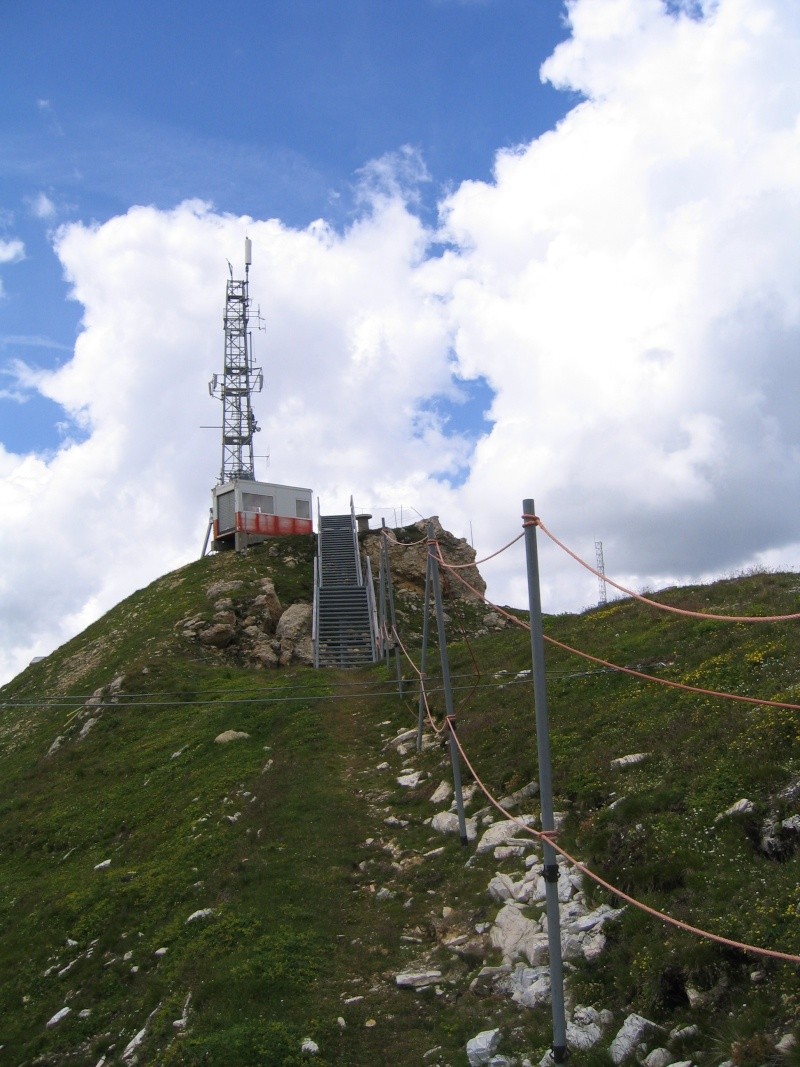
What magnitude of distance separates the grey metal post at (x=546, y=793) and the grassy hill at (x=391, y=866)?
0.46 m

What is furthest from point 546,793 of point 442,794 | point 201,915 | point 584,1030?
point 442,794

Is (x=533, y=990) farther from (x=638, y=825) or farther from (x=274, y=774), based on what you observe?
(x=274, y=774)

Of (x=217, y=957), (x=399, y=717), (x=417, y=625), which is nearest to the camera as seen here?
(x=217, y=957)

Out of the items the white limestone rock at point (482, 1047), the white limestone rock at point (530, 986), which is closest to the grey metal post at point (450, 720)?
the white limestone rock at point (530, 986)

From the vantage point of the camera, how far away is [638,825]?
10172 mm

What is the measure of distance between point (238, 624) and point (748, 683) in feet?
81.7

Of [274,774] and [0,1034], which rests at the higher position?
[274,774]

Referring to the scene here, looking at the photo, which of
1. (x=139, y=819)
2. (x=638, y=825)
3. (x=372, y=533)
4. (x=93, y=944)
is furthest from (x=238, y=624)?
(x=638, y=825)

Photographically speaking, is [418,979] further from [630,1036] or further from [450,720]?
[450,720]

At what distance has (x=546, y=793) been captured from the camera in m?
8.83

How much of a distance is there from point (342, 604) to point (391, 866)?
79.7 feet

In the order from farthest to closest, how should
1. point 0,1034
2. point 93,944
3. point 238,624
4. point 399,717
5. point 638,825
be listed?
point 238,624 → point 399,717 → point 93,944 → point 0,1034 → point 638,825

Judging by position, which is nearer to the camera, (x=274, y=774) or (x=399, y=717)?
(x=274, y=774)

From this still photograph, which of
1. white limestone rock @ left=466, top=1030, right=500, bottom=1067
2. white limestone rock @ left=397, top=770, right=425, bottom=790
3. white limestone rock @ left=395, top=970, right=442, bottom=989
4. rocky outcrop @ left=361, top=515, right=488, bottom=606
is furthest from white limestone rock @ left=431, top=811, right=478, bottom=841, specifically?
rocky outcrop @ left=361, top=515, right=488, bottom=606
